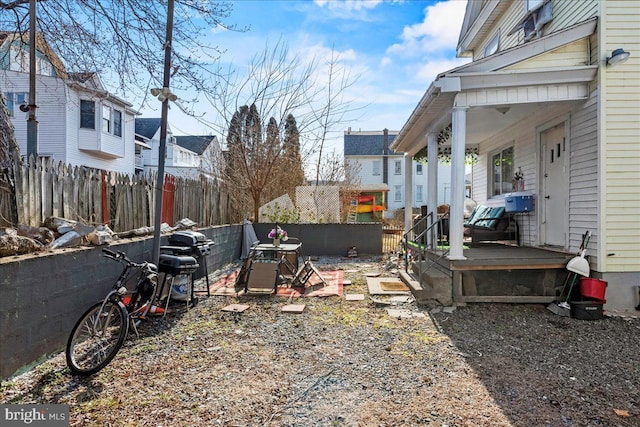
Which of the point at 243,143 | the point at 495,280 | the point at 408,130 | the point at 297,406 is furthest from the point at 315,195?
the point at 297,406

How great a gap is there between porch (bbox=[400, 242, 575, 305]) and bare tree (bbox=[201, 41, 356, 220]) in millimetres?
6524

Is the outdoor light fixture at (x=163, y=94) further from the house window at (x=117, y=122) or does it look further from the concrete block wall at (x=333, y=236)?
the house window at (x=117, y=122)

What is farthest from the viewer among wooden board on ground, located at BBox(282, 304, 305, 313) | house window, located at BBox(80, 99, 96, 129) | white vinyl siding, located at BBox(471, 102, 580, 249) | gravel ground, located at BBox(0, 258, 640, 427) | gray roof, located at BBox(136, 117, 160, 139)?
gray roof, located at BBox(136, 117, 160, 139)

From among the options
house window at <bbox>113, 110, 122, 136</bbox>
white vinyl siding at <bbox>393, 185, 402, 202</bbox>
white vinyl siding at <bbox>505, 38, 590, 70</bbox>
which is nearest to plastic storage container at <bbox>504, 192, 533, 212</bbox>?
white vinyl siding at <bbox>505, 38, 590, 70</bbox>

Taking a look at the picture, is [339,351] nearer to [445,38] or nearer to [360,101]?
[360,101]

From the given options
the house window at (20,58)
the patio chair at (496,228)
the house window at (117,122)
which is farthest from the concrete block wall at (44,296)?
the house window at (117,122)

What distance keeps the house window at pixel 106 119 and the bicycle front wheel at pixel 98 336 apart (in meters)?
15.9

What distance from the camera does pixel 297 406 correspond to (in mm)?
2693

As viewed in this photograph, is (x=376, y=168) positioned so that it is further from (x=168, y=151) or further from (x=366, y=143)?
(x=168, y=151)

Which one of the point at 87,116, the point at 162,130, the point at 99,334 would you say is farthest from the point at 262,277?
the point at 87,116

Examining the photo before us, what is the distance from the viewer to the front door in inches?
239

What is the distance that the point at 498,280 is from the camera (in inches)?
218

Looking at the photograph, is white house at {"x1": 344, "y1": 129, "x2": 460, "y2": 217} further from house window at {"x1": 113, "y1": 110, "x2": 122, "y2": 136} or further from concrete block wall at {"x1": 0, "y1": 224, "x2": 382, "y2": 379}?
concrete block wall at {"x1": 0, "y1": 224, "x2": 382, "y2": 379}

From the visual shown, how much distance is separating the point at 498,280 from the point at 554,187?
7.16 ft
